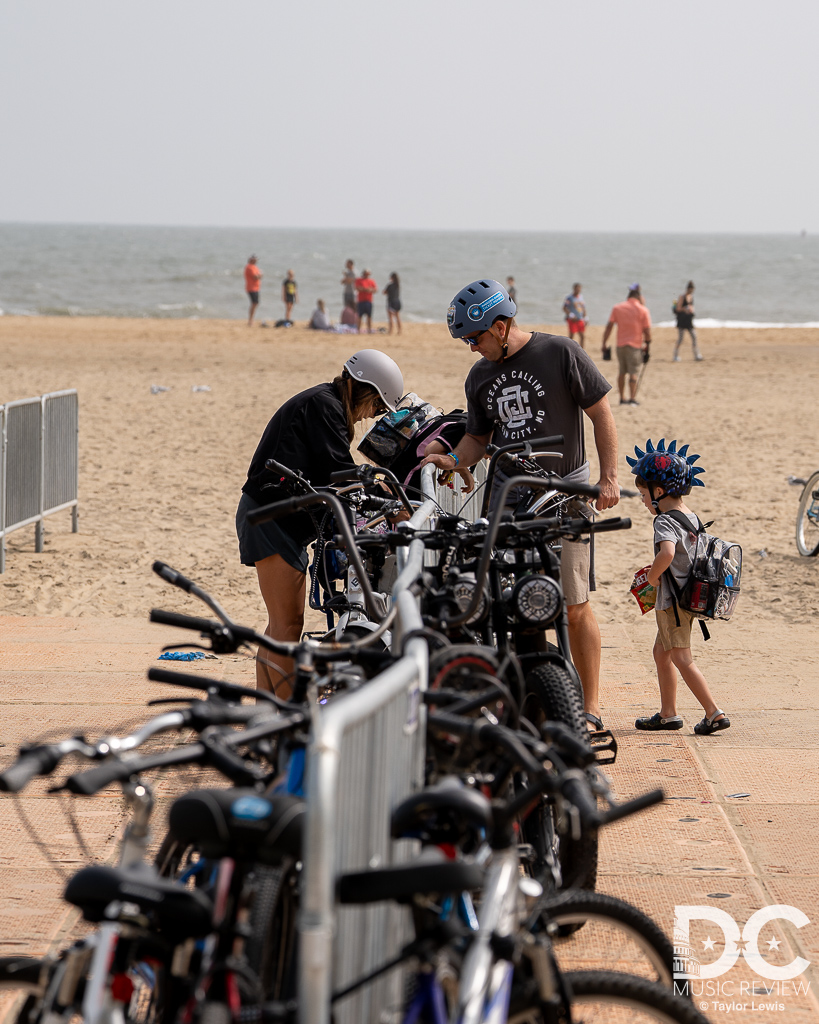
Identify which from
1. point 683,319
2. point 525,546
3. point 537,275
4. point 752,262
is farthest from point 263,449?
point 752,262

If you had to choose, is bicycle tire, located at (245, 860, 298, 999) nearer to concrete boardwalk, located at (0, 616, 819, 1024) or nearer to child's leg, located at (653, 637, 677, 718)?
concrete boardwalk, located at (0, 616, 819, 1024)

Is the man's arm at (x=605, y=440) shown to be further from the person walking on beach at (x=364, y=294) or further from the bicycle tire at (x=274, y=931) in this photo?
the person walking on beach at (x=364, y=294)

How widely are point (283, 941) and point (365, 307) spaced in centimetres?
3099

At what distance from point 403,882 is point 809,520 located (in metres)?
9.01

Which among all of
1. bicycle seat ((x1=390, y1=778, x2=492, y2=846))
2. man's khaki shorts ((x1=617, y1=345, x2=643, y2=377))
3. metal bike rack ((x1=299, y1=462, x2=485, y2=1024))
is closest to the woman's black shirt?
metal bike rack ((x1=299, y1=462, x2=485, y2=1024))

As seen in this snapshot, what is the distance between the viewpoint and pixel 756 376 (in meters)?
23.7

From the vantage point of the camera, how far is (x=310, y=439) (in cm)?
541

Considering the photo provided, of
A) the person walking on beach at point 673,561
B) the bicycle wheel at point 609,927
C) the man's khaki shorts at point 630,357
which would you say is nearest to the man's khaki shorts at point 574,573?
the person walking on beach at point 673,561

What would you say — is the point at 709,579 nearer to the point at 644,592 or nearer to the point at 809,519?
the point at 644,592

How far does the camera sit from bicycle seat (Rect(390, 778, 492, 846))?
2.24m

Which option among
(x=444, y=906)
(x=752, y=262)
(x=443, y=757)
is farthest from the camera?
→ (x=752, y=262)

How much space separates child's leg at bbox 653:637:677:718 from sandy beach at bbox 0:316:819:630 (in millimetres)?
2334

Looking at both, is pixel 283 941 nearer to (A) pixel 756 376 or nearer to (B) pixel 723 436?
(B) pixel 723 436

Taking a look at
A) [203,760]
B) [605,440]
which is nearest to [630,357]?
[605,440]
